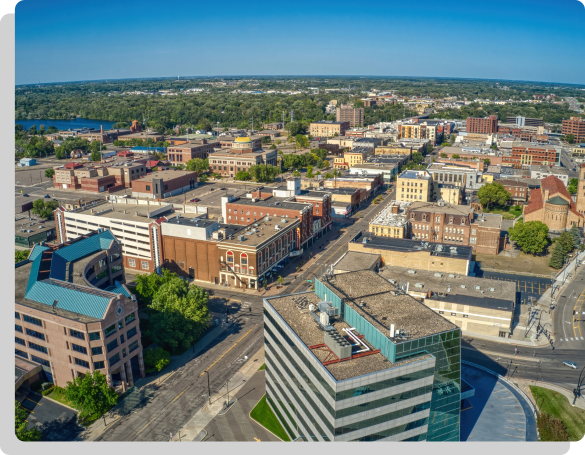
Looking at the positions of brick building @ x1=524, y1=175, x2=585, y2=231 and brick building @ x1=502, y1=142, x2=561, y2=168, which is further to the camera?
brick building @ x1=502, y1=142, x2=561, y2=168

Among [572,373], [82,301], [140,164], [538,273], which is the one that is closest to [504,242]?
[538,273]

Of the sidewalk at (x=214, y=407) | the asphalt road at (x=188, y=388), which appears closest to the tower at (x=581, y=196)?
the asphalt road at (x=188, y=388)

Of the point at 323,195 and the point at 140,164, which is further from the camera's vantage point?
the point at 140,164

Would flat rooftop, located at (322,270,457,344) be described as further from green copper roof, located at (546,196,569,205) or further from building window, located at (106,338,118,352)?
green copper roof, located at (546,196,569,205)

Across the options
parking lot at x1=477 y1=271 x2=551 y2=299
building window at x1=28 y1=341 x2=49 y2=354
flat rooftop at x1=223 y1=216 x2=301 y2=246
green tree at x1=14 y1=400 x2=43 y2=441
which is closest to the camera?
green tree at x1=14 y1=400 x2=43 y2=441

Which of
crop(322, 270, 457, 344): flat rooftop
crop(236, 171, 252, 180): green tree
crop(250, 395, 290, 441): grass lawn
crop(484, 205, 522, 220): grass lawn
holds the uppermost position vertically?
crop(322, 270, 457, 344): flat rooftop

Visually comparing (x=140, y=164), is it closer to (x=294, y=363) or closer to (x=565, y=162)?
(x=294, y=363)

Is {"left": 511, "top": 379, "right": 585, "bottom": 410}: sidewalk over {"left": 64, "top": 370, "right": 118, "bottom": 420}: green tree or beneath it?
beneath

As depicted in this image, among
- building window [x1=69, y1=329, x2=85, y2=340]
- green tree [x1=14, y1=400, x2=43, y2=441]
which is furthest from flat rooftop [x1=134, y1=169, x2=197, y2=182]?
green tree [x1=14, y1=400, x2=43, y2=441]
